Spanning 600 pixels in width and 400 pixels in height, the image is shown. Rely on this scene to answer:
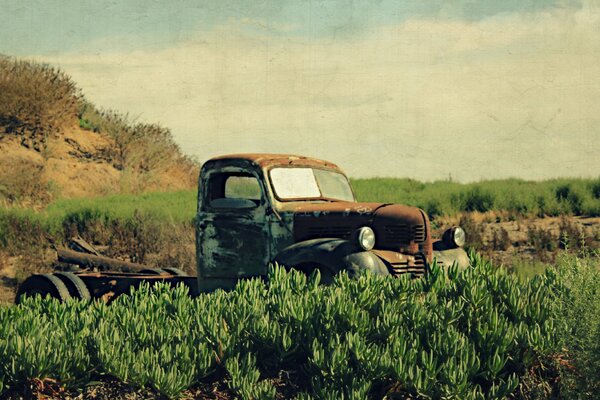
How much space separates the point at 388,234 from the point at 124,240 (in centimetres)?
1223

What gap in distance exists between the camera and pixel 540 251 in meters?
17.7

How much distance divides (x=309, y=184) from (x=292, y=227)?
0.99 m

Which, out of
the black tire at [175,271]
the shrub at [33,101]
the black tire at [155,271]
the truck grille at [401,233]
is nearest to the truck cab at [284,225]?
the truck grille at [401,233]

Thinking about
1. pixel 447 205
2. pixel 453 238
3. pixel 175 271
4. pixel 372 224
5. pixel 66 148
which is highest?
pixel 66 148

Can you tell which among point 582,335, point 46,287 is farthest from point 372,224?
point 46,287

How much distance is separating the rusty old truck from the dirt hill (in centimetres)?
2062

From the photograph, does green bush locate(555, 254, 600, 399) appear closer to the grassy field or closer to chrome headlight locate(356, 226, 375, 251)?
chrome headlight locate(356, 226, 375, 251)

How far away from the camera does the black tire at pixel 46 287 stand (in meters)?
11.6

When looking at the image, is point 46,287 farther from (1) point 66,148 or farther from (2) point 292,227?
(1) point 66,148

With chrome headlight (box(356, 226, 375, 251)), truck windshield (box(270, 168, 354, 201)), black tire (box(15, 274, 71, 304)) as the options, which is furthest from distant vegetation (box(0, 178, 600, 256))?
chrome headlight (box(356, 226, 375, 251))

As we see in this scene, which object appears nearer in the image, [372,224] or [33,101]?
[372,224]

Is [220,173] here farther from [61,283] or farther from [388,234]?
[61,283]

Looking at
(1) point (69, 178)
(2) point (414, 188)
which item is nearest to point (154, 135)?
(1) point (69, 178)

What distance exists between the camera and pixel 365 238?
9055mm
